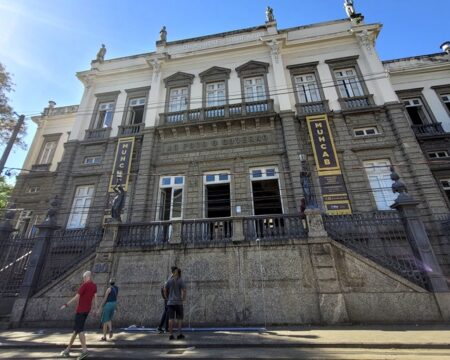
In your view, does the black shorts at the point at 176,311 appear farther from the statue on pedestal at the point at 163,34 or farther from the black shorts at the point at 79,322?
the statue on pedestal at the point at 163,34

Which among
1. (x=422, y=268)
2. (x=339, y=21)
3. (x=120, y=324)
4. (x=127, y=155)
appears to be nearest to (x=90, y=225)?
(x=127, y=155)

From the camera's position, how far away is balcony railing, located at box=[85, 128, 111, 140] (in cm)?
1606

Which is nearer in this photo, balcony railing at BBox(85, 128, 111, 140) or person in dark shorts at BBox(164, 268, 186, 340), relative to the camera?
person in dark shorts at BBox(164, 268, 186, 340)

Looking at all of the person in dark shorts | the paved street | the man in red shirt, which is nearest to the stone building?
the paved street

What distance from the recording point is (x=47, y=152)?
62.2ft

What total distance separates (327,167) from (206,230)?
728cm

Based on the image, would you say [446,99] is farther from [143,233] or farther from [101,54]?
[101,54]

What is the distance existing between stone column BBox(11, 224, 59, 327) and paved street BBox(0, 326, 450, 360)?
178 centimetres

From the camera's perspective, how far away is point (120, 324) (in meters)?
8.32

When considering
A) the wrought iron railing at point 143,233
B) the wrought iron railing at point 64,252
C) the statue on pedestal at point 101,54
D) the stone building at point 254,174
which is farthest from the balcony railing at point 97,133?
the wrought iron railing at point 143,233

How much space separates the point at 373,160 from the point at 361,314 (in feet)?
26.8

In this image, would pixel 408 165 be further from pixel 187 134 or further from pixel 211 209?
pixel 187 134

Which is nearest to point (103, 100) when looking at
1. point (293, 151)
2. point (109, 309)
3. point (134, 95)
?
point (134, 95)

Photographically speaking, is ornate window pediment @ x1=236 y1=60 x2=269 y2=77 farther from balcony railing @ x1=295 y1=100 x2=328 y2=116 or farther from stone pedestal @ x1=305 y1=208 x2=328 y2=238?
stone pedestal @ x1=305 y1=208 x2=328 y2=238
